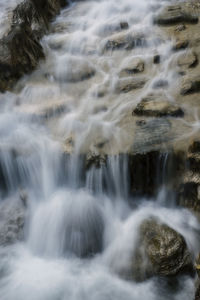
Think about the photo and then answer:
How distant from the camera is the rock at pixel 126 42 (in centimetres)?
909

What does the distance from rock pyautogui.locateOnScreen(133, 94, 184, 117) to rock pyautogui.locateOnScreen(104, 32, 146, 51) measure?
11.2 feet

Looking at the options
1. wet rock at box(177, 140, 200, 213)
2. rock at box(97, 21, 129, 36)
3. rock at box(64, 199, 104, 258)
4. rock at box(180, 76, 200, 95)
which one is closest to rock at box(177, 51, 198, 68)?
rock at box(180, 76, 200, 95)

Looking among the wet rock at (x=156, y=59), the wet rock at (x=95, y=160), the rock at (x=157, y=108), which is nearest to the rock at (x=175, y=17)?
the wet rock at (x=156, y=59)

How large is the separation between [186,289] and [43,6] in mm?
11231

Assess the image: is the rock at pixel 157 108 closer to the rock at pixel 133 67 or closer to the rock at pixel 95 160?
the rock at pixel 95 160

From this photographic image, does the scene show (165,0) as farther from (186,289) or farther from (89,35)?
(186,289)

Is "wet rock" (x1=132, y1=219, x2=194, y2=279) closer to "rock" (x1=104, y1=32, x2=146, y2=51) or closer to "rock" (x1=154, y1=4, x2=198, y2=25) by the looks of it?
"rock" (x1=104, y1=32, x2=146, y2=51)

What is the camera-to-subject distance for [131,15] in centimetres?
1077

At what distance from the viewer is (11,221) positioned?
547 cm

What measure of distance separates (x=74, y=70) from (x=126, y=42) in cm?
225

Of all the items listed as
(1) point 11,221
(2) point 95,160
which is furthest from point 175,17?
(1) point 11,221

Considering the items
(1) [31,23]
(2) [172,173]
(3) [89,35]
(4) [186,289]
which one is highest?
(1) [31,23]

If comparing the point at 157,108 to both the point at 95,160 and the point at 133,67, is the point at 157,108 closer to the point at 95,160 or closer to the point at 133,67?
the point at 95,160

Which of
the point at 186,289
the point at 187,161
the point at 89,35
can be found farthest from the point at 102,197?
the point at 89,35
